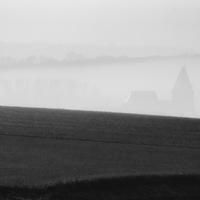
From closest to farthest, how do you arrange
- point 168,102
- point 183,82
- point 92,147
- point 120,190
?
point 120,190 → point 92,147 → point 168,102 → point 183,82

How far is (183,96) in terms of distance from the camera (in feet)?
5.89

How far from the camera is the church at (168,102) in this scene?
66.2 inches

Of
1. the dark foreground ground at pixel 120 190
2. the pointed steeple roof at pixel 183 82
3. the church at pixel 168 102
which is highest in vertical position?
the pointed steeple roof at pixel 183 82

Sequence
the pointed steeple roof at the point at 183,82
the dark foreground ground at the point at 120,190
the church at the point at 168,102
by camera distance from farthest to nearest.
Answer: the pointed steeple roof at the point at 183,82
the church at the point at 168,102
the dark foreground ground at the point at 120,190

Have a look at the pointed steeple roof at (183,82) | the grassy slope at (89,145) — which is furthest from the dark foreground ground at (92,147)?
the pointed steeple roof at (183,82)

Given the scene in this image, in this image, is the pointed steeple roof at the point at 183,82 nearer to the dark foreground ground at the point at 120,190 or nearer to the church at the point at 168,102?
the church at the point at 168,102

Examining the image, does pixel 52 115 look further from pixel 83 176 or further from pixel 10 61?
pixel 10 61

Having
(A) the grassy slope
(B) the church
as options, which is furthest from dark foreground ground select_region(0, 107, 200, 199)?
(B) the church

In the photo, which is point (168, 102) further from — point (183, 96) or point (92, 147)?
point (92, 147)

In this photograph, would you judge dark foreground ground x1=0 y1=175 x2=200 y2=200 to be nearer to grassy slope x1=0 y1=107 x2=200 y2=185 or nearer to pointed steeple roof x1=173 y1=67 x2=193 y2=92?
grassy slope x1=0 y1=107 x2=200 y2=185

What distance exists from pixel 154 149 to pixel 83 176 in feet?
0.88

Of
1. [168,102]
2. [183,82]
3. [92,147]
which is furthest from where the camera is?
[183,82]

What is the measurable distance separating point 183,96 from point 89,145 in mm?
1014

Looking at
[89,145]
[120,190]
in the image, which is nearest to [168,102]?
[89,145]
